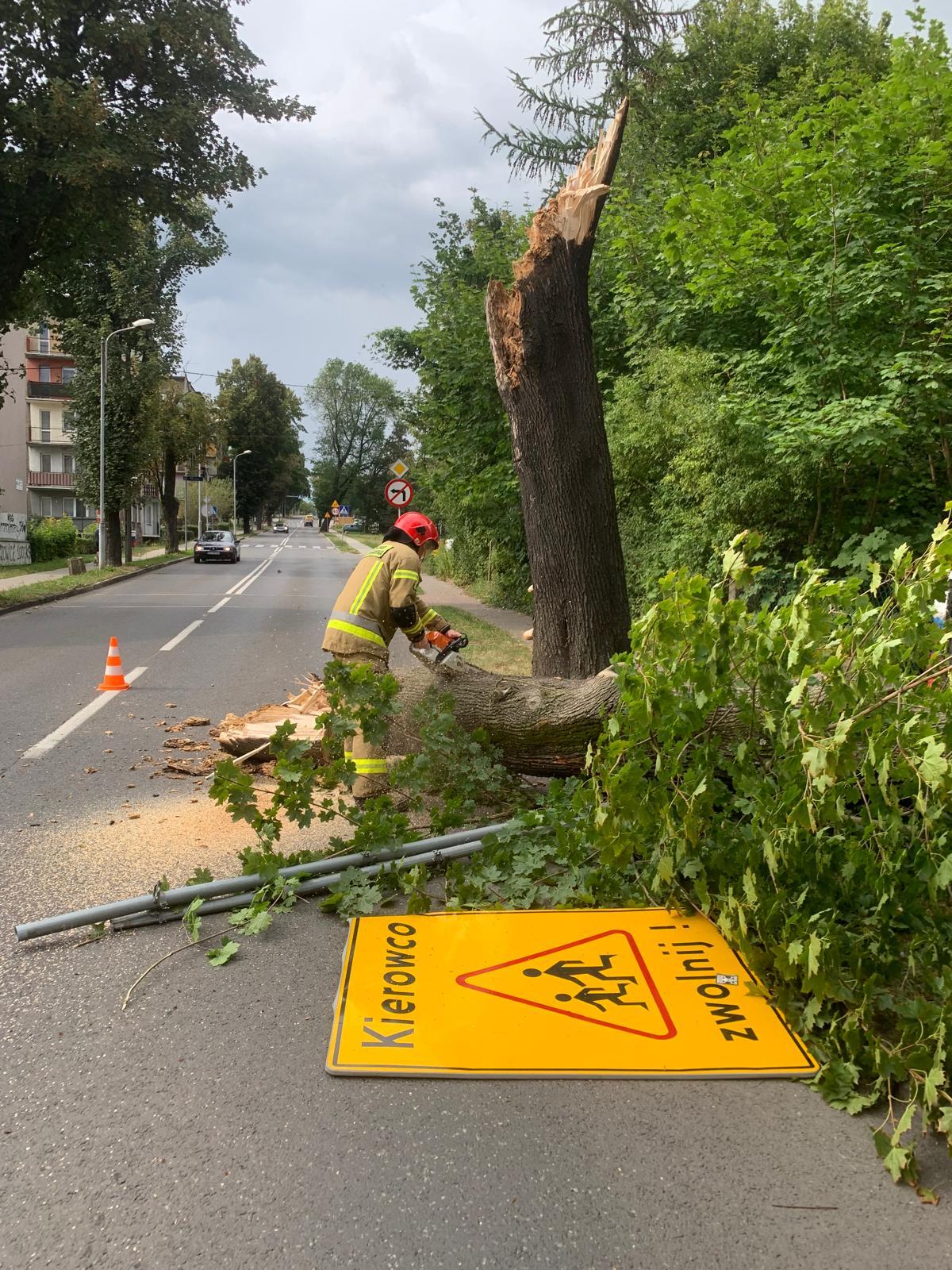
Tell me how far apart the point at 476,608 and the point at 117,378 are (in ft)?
62.1

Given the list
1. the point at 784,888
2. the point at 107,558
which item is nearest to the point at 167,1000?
the point at 784,888

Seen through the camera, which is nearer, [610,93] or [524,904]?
[524,904]

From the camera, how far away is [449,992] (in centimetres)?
343

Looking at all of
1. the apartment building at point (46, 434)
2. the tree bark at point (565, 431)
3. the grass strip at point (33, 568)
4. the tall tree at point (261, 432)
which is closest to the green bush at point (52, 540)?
the grass strip at point (33, 568)

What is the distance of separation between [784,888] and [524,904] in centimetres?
116

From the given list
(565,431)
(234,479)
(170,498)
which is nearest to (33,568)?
(170,498)

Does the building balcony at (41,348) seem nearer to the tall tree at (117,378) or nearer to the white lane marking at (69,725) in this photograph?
the tall tree at (117,378)

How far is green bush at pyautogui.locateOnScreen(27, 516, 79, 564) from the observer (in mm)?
35938

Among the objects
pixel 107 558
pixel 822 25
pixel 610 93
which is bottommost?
pixel 107 558

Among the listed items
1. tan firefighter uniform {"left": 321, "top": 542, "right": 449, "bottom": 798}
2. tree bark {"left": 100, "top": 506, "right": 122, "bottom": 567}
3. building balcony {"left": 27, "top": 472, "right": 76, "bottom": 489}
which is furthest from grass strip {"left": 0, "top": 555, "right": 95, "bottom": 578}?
building balcony {"left": 27, "top": 472, "right": 76, "bottom": 489}

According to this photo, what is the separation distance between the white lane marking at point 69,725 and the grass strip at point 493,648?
3.64m

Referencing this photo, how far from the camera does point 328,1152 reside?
2578 millimetres

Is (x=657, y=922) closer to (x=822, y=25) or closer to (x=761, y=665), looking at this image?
(x=761, y=665)

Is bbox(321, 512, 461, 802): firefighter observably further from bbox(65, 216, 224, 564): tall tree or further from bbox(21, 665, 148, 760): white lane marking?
bbox(65, 216, 224, 564): tall tree
